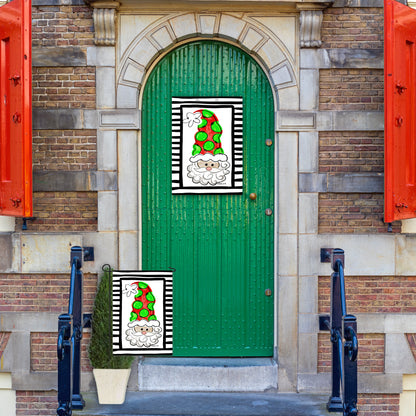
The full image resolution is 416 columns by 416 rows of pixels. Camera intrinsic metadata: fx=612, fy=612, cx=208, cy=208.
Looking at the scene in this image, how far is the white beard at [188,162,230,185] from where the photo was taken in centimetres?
636

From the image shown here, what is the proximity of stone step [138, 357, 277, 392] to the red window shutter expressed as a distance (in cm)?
205

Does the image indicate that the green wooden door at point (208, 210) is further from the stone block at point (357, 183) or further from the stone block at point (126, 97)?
the stone block at point (357, 183)

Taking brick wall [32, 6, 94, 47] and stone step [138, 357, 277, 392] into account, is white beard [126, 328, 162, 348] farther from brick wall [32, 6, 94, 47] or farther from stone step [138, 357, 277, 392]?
brick wall [32, 6, 94, 47]

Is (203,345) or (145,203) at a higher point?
(145,203)

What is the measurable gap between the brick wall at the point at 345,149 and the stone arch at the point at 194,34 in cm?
70

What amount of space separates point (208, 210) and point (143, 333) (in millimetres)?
1428

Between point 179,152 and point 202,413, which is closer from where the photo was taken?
point 202,413

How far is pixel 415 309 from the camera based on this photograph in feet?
20.7

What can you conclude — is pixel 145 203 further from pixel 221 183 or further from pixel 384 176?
pixel 384 176

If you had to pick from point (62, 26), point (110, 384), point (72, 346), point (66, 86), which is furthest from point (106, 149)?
point (110, 384)

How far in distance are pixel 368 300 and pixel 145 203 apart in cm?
251

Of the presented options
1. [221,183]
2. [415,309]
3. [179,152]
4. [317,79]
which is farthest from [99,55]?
[415,309]

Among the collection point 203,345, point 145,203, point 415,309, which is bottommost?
point 203,345

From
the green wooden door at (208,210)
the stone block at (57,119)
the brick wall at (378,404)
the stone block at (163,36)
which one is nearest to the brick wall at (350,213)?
the green wooden door at (208,210)
